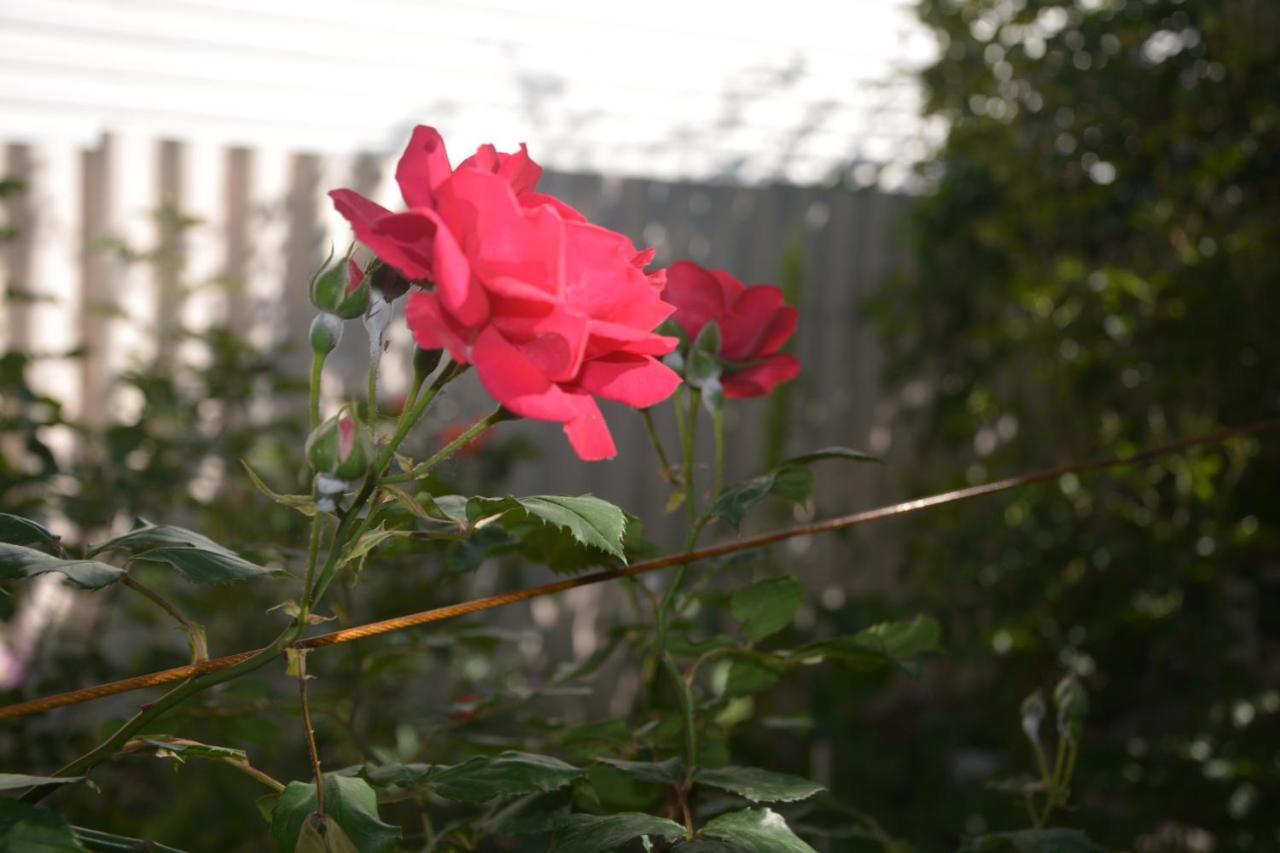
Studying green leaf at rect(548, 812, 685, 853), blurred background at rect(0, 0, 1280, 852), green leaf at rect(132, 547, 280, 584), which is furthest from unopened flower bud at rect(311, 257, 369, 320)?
blurred background at rect(0, 0, 1280, 852)

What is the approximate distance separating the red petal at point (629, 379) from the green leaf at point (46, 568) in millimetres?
196

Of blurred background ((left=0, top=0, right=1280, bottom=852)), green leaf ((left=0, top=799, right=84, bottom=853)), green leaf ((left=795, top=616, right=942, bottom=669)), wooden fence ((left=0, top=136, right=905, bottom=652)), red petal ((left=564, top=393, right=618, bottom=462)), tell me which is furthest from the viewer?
wooden fence ((left=0, top=136, right=905, bottom=652))

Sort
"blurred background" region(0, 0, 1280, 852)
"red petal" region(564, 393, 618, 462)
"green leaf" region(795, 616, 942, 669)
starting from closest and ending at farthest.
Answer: "red petal" region(564, 393, 618, 462) → "green leaf" region(795, 616, 942, 669) → "blurred background" region(0, 0, 1280, 852)

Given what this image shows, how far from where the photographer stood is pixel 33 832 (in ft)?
1.19

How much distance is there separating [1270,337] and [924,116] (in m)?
1.15

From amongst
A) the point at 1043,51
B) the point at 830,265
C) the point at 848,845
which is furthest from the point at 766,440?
the point at 848,845

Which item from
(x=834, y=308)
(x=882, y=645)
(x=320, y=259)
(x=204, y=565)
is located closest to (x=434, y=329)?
(x=204, y=565)

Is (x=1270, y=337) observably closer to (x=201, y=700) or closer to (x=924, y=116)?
(x=924, y=116)

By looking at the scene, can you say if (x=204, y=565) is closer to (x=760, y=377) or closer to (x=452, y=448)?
(x=452, y=448)

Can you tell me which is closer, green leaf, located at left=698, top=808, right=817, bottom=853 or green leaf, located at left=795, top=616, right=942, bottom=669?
green leaf, located at left=698, top=808, right=817, bottom=853

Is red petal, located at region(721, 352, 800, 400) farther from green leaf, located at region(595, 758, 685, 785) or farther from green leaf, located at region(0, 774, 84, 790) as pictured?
green leaf, located at region(0, 774, 84, 790)

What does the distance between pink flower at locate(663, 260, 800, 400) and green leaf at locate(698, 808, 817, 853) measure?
10.6 inches

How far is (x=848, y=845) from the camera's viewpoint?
89 cm

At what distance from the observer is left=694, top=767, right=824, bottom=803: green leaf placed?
50cm
